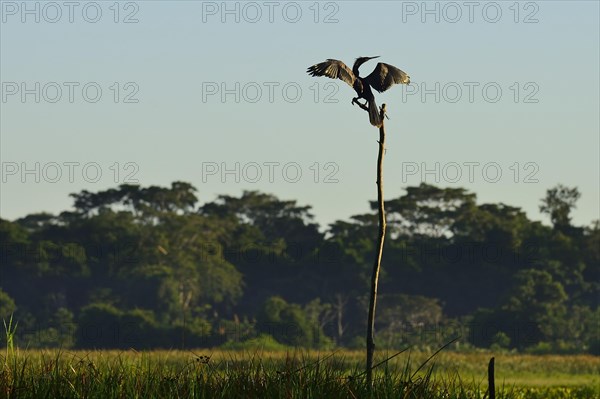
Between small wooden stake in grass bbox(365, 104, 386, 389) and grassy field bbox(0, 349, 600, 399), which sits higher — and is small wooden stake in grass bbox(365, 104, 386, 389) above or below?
above

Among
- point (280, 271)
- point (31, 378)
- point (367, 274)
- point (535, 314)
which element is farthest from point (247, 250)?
point (31, 378)

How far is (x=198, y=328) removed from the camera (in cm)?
5916

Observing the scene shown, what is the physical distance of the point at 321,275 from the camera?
7169cm

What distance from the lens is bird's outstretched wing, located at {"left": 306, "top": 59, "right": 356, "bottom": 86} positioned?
9508 mm

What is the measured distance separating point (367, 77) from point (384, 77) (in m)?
0.13

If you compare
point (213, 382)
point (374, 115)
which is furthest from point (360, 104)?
point (213, 382)

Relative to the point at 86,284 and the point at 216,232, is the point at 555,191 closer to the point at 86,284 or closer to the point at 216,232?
the point at 216,232

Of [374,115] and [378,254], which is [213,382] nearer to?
[378,254]

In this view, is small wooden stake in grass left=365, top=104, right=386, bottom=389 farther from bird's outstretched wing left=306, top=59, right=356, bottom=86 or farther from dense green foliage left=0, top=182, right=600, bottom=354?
dense green foliage left=0, top=182, right=600, bottom=354

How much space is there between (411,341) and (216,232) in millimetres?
16324

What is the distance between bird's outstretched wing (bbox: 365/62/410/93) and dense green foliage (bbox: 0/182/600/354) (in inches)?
1992

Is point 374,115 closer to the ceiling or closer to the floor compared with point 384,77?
closer to the floor

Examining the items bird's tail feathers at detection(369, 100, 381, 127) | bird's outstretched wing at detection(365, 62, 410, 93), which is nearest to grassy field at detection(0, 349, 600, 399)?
bird's tail feathers at detection(369, 100, 381, 127)

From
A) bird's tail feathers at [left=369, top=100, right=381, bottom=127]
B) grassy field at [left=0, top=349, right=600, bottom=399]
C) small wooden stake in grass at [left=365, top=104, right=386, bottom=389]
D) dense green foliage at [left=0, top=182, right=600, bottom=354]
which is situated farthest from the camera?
dense green foliage at [left=0, top=182, right=600, bottom=354]
